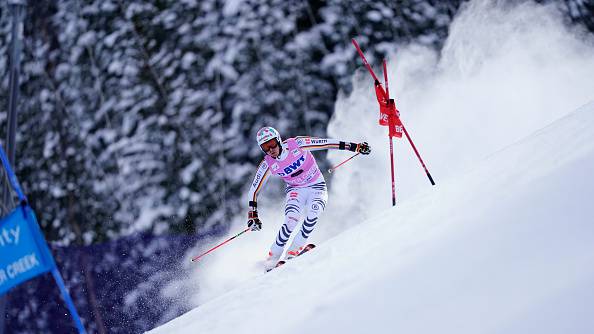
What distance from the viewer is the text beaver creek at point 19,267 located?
3.16 metres

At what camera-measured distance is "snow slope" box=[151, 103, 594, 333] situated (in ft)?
5.03

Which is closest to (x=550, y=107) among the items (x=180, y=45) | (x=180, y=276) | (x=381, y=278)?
(x=180, y=276)

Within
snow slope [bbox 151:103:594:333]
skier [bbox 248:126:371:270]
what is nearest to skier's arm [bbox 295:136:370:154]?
skier [bbox 248:126:371:270]

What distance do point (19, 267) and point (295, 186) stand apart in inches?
102

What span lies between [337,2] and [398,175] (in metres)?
15.2

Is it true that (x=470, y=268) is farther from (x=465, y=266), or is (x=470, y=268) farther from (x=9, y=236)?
(x=9, y=236)

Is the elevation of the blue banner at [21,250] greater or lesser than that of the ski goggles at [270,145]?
lesser

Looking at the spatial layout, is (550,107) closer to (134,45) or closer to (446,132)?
(446,132)

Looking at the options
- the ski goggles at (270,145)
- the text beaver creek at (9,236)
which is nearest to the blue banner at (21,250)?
the text beaver creek at (9,236)

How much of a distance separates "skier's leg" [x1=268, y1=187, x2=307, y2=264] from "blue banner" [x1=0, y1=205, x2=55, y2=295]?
7.64ft

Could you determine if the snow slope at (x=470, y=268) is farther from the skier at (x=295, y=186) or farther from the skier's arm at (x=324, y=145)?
the skier's arm at (x=324, y=145)

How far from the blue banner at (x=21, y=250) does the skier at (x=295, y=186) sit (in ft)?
7.21

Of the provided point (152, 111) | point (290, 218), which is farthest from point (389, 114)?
point (152, 111)

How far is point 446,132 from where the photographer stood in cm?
1250
